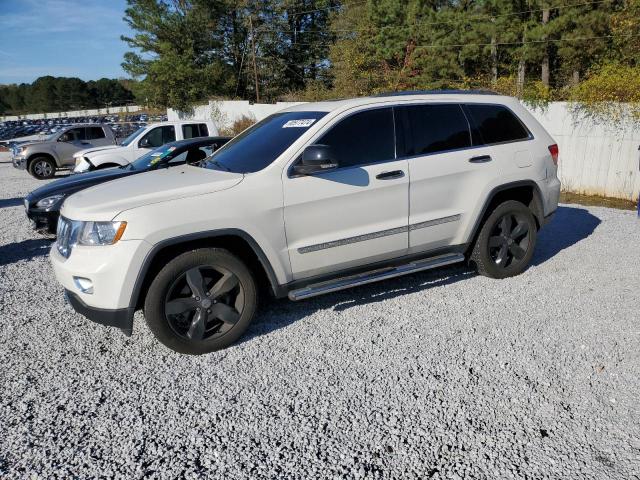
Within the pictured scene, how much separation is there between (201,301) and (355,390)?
1.31 meters

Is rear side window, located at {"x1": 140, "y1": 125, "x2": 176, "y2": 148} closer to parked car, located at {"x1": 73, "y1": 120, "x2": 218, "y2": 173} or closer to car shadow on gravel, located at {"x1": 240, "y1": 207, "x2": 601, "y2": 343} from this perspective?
parked car, located at {"x1": 73, "y1": 120, "x2": 218, "y2": 173}

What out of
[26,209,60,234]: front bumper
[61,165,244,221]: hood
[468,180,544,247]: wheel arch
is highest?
[61,165,244,221]: hood

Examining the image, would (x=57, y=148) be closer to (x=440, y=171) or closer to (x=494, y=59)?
(x=440, y=171)

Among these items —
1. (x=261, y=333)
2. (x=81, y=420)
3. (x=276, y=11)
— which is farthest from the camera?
(x=276, y=11)

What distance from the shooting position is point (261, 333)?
4.08 meters

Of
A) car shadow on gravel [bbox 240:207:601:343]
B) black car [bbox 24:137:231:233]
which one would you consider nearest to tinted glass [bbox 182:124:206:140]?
black car [bbox 24:137:231:233]

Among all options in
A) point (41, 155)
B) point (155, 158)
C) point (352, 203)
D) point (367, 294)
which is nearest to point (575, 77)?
point (155, 158)

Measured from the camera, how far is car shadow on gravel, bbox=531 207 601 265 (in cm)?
605

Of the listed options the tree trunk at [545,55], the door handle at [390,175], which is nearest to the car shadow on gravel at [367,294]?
the door handle at [390,175]

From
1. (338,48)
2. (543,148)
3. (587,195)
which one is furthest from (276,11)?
(543,148)

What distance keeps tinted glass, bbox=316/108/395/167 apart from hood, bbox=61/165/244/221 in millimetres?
875

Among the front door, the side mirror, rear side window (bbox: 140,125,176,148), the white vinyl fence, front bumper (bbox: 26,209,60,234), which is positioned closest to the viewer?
the side mirror

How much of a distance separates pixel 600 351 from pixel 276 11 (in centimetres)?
4434

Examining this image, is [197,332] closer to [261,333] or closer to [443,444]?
[261,333]
